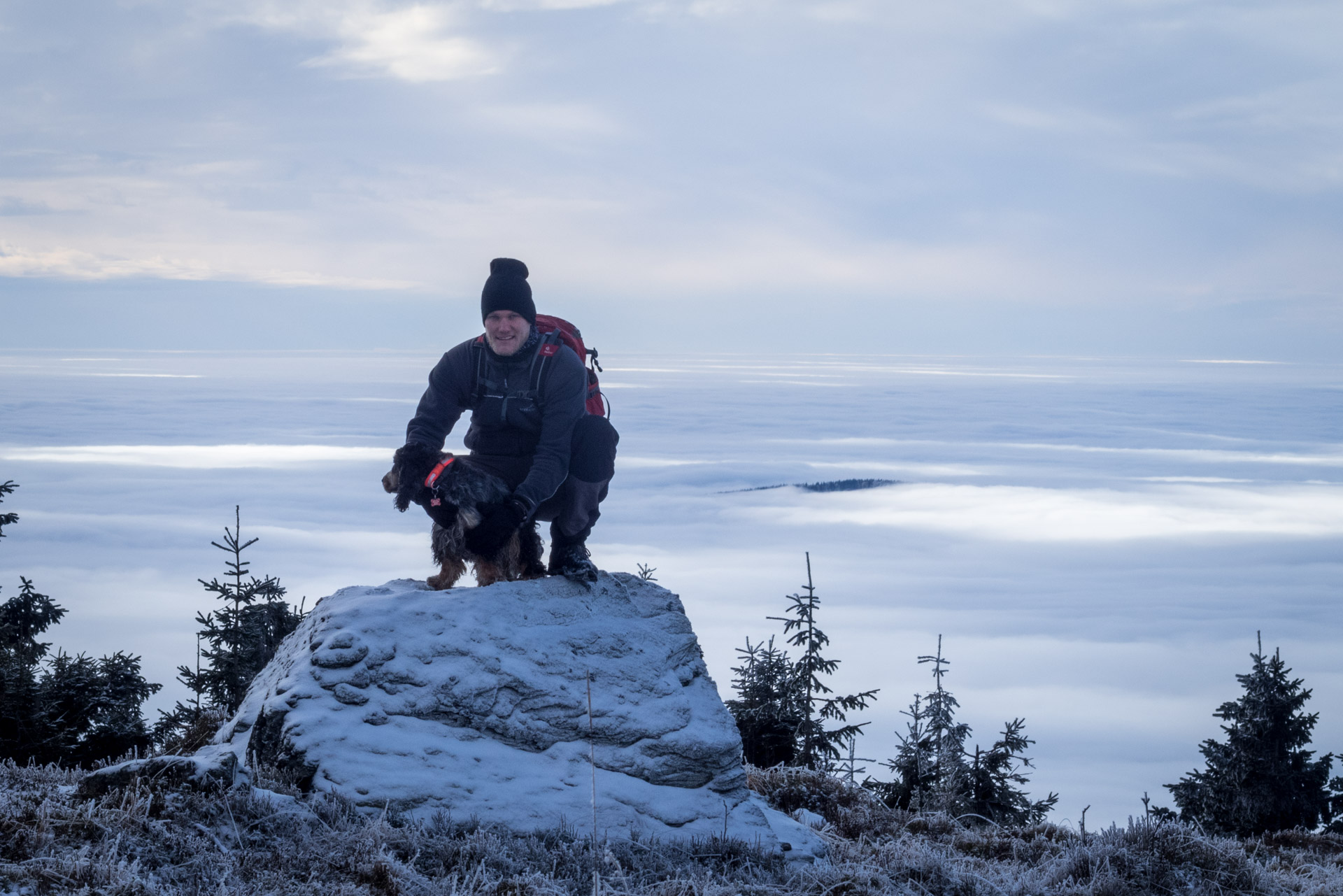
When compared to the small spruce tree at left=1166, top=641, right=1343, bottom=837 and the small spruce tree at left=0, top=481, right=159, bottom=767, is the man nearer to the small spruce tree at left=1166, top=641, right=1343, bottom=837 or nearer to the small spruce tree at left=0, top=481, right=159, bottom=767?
the small spruce tree at left=0, top=481, right=159, bottom=767

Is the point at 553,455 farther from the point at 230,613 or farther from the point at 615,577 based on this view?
the point at 230,613

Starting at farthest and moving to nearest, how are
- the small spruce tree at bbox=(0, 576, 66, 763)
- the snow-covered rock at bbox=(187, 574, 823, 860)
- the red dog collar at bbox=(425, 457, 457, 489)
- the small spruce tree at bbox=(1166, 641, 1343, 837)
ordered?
the small spruce tree at bbox=(1166, 641, 1343, 837), the small spruce tree at bbox=(0, 576, 66, 763), the red dog collar at bbox=(425, 457, 457, 489), the snow-covered rock at bbox=(187, 574, 823, 860)

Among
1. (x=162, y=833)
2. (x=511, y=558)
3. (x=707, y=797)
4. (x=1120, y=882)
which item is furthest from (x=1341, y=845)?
(x=162, y=833)

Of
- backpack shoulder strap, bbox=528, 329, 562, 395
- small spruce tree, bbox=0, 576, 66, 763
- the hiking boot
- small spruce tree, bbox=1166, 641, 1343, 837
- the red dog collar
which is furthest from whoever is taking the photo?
small spruce tree, bbox=1166, 641, 1343, 837

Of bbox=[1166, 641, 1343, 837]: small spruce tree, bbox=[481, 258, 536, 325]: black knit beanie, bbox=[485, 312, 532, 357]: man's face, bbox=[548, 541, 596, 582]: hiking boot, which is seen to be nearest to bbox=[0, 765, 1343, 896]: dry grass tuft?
bbox=[548, 541, 596, 582]: hiking boot

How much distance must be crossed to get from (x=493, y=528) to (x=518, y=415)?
840 mm

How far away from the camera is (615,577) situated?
7480 millimetres

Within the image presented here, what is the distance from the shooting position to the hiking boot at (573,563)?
7.15 m

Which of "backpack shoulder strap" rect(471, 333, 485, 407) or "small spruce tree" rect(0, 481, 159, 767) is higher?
"backpack shoulder strap" rect(471, 333, 485, 407)

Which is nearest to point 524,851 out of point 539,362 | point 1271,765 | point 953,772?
point 539,362

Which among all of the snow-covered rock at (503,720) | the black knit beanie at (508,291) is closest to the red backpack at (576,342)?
the black knit beanie at (508,291)

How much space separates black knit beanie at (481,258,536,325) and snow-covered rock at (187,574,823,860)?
202cm

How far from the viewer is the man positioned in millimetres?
6766

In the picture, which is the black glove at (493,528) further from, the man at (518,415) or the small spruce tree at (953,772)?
the small spruce tree at (953,772)
